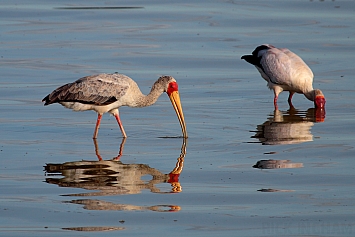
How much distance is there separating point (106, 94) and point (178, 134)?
1200mm

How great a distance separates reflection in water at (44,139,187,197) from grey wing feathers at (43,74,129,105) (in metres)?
1.65

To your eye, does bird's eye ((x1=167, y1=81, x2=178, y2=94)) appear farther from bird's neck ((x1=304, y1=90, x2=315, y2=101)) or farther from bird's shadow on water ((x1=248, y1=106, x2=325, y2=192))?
bird's neck ((x1=304, y1=90, x2=315, y2=101))

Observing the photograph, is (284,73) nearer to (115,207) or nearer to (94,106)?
(94,106)

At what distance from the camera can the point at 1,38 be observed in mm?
20828

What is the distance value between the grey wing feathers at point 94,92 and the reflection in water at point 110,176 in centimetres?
165

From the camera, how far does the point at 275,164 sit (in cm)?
1044

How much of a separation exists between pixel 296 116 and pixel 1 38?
30.4 feet

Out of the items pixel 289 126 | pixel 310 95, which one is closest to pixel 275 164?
pixel 289 126

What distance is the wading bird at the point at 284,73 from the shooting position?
15734mm

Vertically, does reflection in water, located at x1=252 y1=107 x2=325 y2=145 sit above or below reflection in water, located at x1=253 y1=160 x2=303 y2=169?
above

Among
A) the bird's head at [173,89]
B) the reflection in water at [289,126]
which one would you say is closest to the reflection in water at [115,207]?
the reflection in water at [289,126]

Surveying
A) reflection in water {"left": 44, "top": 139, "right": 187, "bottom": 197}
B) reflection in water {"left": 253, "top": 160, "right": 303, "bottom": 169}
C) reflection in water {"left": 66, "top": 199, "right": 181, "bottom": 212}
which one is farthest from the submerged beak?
reflection in water {"left": 66, "top": 199, "right": 181, "bottom": 212}

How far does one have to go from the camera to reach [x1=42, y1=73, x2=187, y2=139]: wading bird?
12.4 m

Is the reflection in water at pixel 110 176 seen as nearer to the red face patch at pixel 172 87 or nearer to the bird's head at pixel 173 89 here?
the bird's head at pixel 173 89
